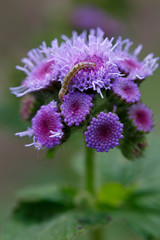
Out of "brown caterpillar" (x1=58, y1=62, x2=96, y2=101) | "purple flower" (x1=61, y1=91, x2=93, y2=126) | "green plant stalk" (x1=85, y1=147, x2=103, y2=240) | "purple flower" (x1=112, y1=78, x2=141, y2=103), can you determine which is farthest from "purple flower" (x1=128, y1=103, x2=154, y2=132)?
"green plant stalk" (x1=85, y1=147, x2=103, y2=240)

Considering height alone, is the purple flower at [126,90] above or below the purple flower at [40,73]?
below

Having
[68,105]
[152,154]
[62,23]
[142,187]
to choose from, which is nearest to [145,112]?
[68,105]

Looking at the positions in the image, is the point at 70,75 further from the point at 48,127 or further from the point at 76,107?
the point at 48,127

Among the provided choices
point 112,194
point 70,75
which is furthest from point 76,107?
point 112,194

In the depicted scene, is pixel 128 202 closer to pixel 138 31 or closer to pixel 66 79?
pixel 66 79

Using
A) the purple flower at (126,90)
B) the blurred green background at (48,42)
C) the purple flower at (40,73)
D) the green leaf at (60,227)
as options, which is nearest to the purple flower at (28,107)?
the purple flower at (40,73)

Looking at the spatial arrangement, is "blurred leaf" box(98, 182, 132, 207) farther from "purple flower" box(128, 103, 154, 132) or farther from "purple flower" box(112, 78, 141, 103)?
"purple flower" box(112, 78, 141, 103)

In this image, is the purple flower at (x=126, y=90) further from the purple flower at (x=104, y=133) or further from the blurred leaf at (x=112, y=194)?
the blurred leaf at (x=112, y=194)
